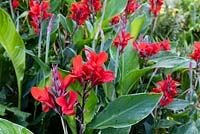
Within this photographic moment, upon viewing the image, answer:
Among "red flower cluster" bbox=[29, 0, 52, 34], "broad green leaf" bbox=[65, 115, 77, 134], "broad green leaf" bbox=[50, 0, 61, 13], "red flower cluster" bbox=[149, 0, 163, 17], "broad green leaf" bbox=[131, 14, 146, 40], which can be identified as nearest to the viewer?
"broad green leaf" bbox=[65, 115, 77, 134]

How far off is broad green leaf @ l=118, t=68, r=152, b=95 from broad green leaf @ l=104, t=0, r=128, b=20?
338mm

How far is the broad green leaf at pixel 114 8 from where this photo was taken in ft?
5.22

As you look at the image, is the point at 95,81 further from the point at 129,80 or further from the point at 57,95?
the point at 129,80

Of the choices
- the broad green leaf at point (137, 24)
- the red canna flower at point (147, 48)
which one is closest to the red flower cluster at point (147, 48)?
the red canna flower at point (147, 48)

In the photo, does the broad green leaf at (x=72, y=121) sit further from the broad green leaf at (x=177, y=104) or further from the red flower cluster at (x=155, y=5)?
the red flower cluster at (x=155, y=5)

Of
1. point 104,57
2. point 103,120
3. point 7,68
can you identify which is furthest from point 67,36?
point 104,57

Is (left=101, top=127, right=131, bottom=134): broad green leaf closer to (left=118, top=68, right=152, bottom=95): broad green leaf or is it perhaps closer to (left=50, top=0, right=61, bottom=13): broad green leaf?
(left=118, top=68, right=152, bottom=95): broad green leaf

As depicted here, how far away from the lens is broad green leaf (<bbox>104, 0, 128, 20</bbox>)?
5.22 ft

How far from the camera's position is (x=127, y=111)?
3.64 feet

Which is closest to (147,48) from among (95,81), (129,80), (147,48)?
(147,48)

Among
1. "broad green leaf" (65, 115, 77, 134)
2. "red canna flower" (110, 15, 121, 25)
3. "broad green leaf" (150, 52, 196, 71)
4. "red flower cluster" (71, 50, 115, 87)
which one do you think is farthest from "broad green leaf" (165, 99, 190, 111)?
"red canna flower" (110, 15, 121, 25)

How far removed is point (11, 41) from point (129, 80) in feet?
1.31

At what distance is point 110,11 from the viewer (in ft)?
5.44

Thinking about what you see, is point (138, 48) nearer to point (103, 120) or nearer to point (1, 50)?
point (103, 120)
